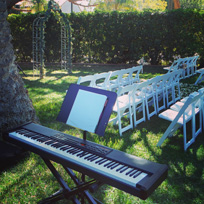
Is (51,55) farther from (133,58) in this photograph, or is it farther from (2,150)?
(2,150)

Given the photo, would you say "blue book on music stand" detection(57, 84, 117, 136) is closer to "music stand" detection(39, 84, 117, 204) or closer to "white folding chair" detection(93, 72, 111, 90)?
"music stand" detection(39, 84, 117, 204)

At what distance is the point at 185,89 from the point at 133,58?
5491 mm

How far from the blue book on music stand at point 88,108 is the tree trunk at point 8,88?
5.74 ft

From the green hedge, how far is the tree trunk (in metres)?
10.2

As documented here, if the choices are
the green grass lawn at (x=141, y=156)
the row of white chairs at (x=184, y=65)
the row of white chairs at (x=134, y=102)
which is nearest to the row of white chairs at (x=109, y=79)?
the row of white chairs at (x=134, y=102)

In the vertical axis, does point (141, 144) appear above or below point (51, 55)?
below

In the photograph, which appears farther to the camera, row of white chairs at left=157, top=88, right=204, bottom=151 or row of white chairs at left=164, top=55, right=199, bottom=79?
row of white chairs at left=164, top=55, right=199, bottom=79

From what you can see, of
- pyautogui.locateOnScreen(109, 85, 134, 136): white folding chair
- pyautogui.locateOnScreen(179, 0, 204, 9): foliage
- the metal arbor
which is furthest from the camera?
pyautogui.locateOnScreen(179, 0, 204, 9): foliage

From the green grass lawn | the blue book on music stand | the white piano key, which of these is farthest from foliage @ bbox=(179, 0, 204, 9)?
the white piano key

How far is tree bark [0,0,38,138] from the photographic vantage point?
3787 mm

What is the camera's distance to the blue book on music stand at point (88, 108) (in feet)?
7.36

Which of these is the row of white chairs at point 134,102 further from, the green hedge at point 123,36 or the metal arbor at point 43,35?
the green hedge at point 123,36

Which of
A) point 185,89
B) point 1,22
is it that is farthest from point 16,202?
point 185,89

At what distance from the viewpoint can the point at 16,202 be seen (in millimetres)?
2916
